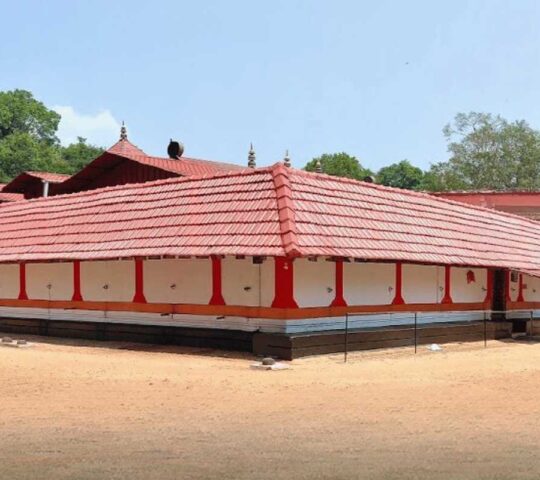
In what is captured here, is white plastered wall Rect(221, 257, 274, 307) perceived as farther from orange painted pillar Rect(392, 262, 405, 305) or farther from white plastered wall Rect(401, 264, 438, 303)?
white plastered wall Rect(401, 264, 438, 303)

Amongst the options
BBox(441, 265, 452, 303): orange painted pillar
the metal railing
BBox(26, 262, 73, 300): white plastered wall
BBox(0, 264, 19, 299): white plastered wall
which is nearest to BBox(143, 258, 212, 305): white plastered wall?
BBox(26, 262, 73, 300): white plastered wall

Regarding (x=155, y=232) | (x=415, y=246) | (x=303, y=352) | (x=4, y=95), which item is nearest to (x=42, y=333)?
(x=155, y=232)

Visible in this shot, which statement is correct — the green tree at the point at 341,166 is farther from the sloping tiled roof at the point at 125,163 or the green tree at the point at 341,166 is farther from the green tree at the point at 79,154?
the sloping tiled roof at the point at 125,163

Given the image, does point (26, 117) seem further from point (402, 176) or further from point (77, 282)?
point (77, 282)

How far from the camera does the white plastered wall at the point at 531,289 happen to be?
24.7m

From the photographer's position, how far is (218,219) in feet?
56.4

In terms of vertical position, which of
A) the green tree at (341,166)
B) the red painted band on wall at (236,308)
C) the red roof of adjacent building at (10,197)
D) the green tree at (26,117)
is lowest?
the red painted band on wall at (236,308)

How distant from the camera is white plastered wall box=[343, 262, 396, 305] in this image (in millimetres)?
17328

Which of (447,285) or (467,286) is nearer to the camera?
(447,285)

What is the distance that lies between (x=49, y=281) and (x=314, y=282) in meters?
8.31

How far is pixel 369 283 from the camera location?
17891 millimetres

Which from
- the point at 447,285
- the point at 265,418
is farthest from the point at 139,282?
the point at 265,418

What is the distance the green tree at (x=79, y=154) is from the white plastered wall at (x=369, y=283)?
2439 inches

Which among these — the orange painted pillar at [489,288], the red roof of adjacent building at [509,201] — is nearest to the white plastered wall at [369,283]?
the orange painted pillar at [489,288]
